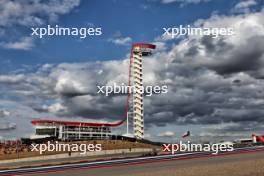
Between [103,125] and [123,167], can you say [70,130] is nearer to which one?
[103,125]

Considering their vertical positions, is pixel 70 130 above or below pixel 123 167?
above

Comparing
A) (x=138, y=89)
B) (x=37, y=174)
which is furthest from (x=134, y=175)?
(x=138, y=89)

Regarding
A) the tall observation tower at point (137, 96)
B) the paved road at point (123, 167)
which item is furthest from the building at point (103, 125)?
the paved road at point (123, 167)

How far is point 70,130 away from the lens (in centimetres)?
8906

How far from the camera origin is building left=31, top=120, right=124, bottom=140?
8825 cm

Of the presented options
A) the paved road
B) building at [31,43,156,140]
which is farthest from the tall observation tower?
the paved road

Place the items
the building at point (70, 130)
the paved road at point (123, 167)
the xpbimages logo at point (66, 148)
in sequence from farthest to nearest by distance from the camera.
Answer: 1. the building at point (70, 130)
2. the xpbimages logo at point (66, 148)
3. the paved road at point (123, 167)

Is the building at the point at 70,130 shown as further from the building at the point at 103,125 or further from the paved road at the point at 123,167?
the paved road at the point at 123,167

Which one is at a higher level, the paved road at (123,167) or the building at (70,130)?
→ the building at (70,130)

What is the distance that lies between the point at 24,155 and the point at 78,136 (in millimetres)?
28670

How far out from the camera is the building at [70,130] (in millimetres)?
88250

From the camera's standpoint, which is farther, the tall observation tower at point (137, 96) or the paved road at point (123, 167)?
the tall observation tower at point (137, 96)

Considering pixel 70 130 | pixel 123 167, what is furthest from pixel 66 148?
A: pixel 123 167

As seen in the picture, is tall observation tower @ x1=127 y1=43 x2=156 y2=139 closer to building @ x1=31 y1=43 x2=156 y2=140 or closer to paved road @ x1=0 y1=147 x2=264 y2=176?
building @ x1=31 y1=43 x2=156 y2=140
